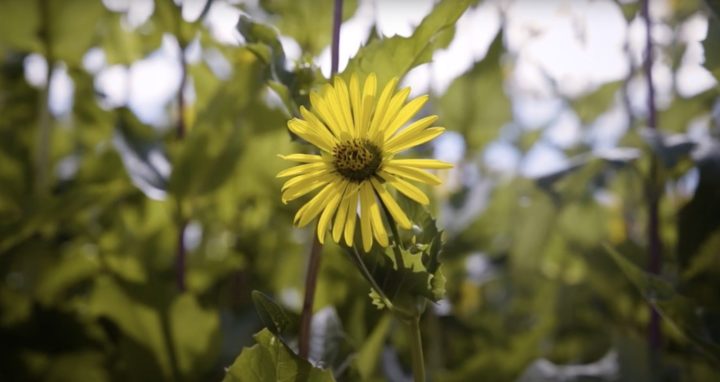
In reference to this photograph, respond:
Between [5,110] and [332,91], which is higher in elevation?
[5,110]

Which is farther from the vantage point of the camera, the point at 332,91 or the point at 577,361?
the point at 577,361

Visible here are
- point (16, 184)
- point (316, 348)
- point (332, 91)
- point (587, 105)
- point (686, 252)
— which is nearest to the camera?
point (332, 91)

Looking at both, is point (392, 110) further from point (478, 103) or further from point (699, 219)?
point (478, 103)

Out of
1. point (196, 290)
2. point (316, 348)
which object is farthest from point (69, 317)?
point (316, 348)

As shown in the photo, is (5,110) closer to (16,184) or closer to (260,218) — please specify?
(16,184)

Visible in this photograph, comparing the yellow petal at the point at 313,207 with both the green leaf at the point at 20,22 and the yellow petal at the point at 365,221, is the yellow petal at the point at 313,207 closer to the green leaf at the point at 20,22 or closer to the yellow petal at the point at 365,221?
the yellow petal at the point at 365,221

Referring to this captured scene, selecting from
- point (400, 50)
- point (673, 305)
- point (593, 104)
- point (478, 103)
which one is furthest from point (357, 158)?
point (593, 104)
